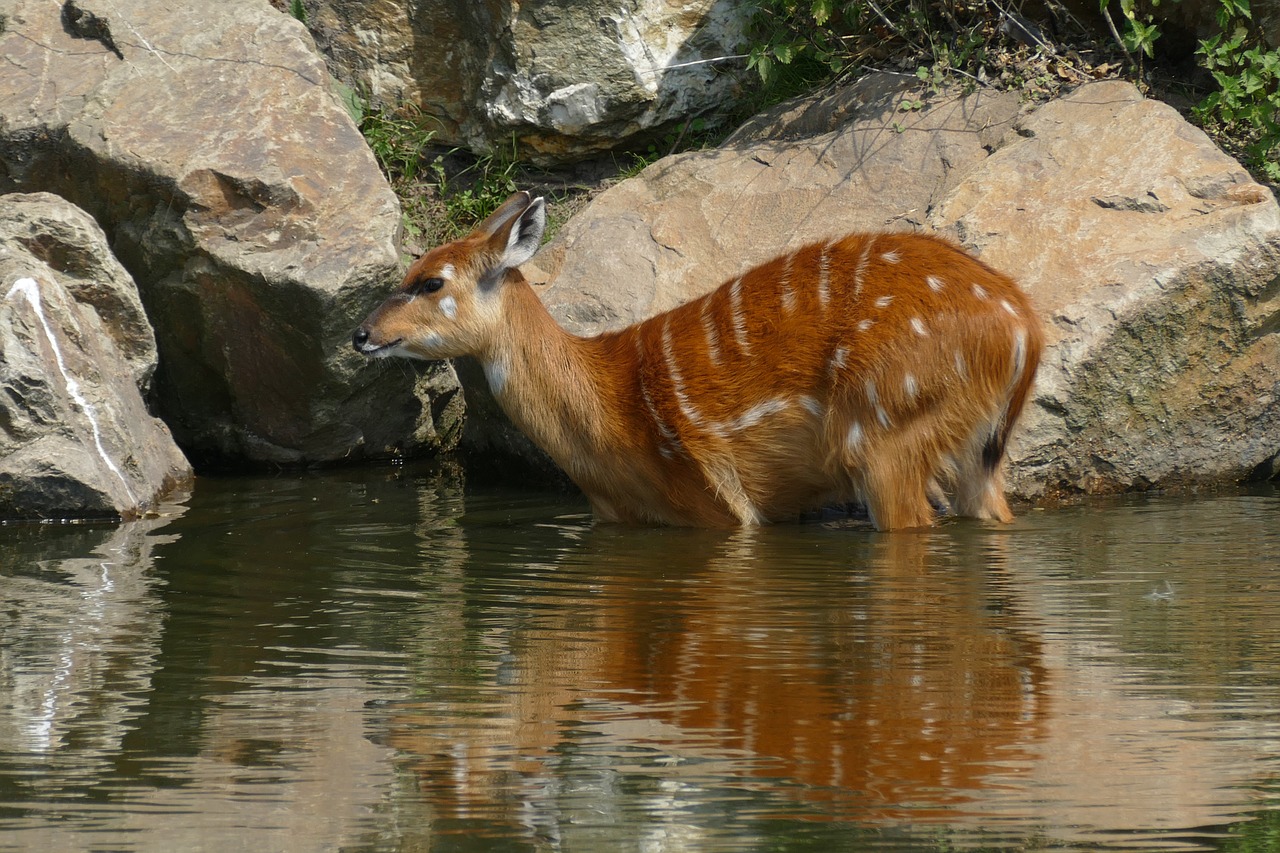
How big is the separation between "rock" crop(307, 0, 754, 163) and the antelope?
2722mm

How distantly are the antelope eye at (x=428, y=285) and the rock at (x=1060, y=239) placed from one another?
1.07 meters

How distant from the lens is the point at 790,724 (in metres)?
4.04

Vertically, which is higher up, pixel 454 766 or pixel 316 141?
pixel 316 141

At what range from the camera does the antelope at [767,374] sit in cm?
670

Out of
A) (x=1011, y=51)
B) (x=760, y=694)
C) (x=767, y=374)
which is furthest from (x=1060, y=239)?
(x=760, y=694)

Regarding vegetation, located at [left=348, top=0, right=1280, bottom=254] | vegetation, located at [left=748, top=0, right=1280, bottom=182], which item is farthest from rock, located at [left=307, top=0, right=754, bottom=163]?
vegetation, located at [left=748, top=0, right=1280, bottom=182]

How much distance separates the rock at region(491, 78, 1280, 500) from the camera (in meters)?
7.41

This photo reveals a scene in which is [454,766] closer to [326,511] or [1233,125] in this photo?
[326,511]

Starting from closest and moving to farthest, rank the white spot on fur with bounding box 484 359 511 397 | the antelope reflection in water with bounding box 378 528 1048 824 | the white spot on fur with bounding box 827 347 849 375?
the antelope reflection in water with bounding box 378 528 1048 824 → the white spot on fur with bounding box 827 347 849 375 → the white spot on fur with bounding box 484 359 511 397

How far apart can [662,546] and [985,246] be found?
7.78 feet

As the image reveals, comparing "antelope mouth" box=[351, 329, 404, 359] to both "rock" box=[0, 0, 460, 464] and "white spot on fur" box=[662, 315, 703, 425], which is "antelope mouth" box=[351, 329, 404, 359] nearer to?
"rock" box=[0, 0, 460, 464]

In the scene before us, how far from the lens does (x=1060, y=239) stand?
7777 mm

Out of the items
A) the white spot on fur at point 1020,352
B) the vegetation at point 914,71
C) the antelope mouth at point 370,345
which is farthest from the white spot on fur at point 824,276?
the vegetation at point 914,71

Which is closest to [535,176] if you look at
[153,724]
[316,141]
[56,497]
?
[316,141]
